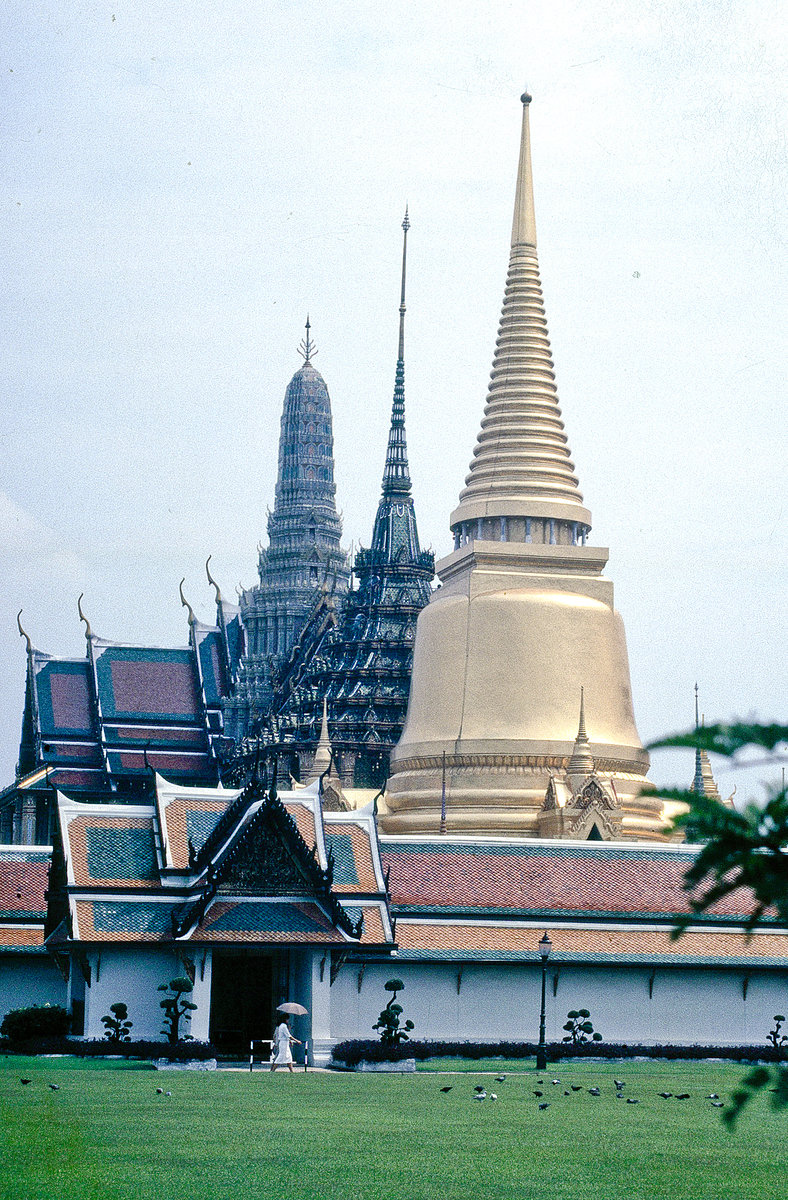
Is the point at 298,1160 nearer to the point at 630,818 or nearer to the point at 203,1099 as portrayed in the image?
the point at 203,1099

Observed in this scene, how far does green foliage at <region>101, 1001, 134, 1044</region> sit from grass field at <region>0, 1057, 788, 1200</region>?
3577 mm

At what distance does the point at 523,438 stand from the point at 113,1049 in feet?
87.8

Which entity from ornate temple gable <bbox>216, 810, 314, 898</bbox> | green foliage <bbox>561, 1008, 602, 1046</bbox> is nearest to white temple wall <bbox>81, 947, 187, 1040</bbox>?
ornate temple gable <bbox>216, 810, 314, 898</bbox>

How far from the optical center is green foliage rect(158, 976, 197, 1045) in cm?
2544

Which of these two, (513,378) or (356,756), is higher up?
(513,378)

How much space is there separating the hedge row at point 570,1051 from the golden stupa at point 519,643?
48.1 feet

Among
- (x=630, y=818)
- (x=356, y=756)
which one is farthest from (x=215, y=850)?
(x=356, y=756)

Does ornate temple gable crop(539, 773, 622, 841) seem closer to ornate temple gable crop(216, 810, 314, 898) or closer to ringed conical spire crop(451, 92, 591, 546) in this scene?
ringed conical spire crop(451, 92, 591, 546)

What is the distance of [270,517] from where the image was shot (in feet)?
293

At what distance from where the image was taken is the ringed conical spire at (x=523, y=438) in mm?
48156

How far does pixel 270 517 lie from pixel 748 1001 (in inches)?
2396

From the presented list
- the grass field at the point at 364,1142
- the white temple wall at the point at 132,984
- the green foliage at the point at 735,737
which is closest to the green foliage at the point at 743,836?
the green foliage at the point at 735,737

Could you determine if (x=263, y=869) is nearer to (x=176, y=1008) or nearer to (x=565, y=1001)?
(x=176, y=1008)

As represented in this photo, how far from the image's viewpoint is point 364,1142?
48.6ft
